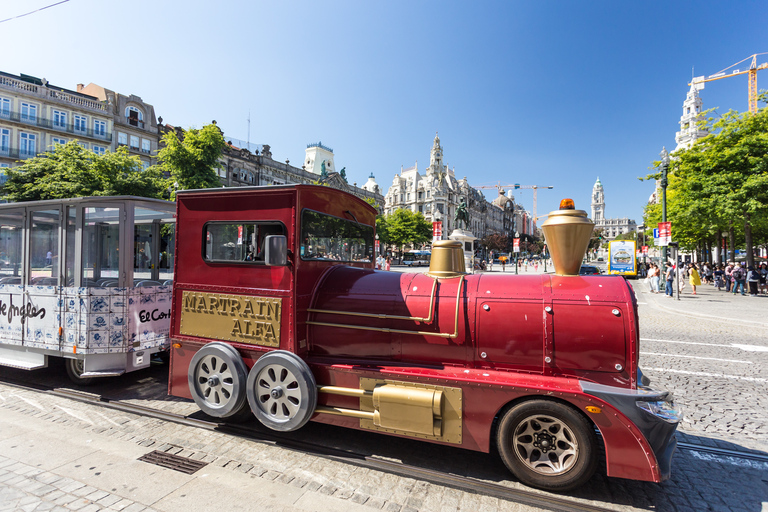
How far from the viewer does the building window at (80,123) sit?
38875 mm

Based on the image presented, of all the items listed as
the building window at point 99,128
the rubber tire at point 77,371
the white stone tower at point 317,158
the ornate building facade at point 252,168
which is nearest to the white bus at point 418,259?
the ornate building facade at point 252,168

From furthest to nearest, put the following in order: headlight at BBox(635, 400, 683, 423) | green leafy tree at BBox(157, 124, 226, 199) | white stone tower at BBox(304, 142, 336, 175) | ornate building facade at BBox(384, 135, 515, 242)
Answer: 1. ornate building facade at BBox(384, 135, 515, 242)
2. white stone tower at BBox(304, 142, 336, 175)
3. green leafy tree at BBox(157, 124, 226, 199)
4. headlight at BBox(635, 400, 683, 423)

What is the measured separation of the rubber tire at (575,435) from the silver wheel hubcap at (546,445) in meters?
0.03

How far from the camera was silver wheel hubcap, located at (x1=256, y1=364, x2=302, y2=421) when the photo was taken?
421 centimetres

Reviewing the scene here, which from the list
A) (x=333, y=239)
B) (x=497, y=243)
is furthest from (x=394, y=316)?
(x=497, y=243)

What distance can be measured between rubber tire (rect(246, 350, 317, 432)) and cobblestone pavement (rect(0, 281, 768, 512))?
0.33 meters

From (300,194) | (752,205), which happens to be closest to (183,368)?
(300,194)

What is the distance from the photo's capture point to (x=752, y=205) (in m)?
18.7

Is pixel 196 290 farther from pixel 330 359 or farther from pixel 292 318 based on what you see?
pixel 330 359

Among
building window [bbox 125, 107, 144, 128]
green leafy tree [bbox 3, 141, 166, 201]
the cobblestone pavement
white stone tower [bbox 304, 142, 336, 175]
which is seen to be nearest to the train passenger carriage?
the cobblestone pavement

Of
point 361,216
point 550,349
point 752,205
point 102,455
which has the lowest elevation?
point 102,455

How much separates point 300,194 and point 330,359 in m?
1.95

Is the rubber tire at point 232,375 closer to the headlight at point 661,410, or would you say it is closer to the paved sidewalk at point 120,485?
the paved sidewalk at point 120,485

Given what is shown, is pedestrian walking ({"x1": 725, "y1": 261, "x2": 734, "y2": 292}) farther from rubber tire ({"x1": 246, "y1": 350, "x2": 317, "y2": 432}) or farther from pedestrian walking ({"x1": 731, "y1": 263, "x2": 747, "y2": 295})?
rubber tire ({"x1": 246, "y1": 350, "x2": 317, "y2": 432})
